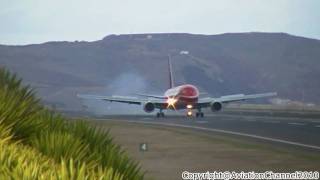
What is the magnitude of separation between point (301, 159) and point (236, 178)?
526cm

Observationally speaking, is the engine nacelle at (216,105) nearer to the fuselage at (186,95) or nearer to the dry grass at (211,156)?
the fuselage at (186,95)

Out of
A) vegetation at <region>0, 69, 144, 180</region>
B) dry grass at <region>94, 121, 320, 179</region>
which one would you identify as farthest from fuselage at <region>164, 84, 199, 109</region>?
vegetation at <region>0, 69, 144, 180</region>

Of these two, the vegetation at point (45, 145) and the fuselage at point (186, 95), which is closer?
the vegetation at point (45, 145)

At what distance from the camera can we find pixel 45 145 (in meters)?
10.0

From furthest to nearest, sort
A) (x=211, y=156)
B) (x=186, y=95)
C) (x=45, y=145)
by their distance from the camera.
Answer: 1. (x=186, y=95)
2. (x=211, y=156)
3. (x=45, y=145)

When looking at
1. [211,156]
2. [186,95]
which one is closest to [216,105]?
[186,95]

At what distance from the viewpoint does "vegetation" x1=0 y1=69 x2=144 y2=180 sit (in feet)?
25.6

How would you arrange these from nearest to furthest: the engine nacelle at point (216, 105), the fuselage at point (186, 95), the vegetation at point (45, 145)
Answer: the vegetation at point (45, 145), the fuselage at point (186, 95), the engine nacelle at point (216, 105)

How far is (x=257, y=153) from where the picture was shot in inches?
925

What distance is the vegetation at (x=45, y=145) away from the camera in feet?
25.6

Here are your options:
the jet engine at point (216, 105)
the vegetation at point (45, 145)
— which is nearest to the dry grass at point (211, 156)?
the vegetation at point (45, 145)

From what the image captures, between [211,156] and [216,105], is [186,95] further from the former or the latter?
[211,156]

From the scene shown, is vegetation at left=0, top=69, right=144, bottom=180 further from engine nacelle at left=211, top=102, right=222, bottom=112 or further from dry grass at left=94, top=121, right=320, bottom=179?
engine nacelle at left=211, top=102, right=222, bottom=112

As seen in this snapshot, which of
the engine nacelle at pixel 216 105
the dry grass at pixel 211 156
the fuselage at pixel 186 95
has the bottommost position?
the dry grass at pixel 211 156
